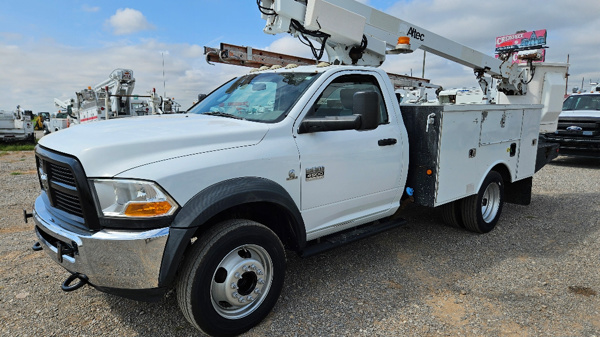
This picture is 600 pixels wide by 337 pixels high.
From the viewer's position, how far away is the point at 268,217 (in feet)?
10.4

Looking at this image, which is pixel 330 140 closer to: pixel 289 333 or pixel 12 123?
pixel 289 333

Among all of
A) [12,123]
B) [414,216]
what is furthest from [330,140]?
[12,123]

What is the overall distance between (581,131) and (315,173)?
1061 centimetres

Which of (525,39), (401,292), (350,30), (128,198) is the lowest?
(401,292)

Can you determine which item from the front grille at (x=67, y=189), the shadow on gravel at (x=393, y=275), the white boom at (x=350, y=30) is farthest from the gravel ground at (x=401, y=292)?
the white boom at (x=350, y=30)

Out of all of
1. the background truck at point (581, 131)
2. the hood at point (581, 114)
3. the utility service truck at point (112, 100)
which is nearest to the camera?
the background truck at point (581, 131)

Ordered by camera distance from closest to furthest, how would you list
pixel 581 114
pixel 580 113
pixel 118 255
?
pixel 118 255 < pixel 581 114 < pixel 580 113

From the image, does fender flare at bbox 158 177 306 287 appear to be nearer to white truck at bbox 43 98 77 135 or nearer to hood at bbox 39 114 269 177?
hood at bbox 39 114 269 177

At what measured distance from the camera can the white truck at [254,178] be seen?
2.36 meters

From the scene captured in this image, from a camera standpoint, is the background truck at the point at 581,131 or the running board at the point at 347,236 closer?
the running board at the point at 347,236

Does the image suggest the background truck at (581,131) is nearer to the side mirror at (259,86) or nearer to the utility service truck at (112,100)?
the side mirror at (259,86)

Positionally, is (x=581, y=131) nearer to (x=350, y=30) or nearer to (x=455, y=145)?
(x=455, y=145)

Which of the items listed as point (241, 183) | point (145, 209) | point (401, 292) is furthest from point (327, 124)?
point (401, 292)

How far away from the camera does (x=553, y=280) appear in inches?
146
